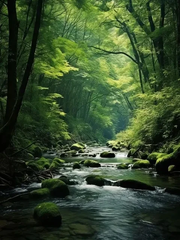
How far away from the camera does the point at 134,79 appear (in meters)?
25.0

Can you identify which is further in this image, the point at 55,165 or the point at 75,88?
the point at 75,88

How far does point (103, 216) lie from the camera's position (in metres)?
5.41

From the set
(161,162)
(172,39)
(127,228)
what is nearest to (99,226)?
(127,228)

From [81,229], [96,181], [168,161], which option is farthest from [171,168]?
[81,229]

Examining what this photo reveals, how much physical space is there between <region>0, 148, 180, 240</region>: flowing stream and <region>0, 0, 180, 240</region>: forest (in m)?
0.09

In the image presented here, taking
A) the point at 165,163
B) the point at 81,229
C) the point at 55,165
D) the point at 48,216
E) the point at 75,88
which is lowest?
the point at 81,229

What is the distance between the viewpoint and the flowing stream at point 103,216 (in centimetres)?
437

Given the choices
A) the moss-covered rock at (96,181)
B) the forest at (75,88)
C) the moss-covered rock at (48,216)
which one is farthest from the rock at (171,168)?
the moss-covered rock at (48,216)

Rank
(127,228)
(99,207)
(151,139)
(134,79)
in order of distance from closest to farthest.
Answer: (127,228) → (99,207) → (151,139) → (134,79)

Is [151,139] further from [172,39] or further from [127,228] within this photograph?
[127,228]

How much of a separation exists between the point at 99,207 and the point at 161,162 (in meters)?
4.41

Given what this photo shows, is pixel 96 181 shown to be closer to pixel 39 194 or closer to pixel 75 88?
pixel 39 194

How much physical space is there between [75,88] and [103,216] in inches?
1029

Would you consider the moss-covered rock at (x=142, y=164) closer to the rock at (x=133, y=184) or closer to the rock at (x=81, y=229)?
the rock at (x=133, y=184)
